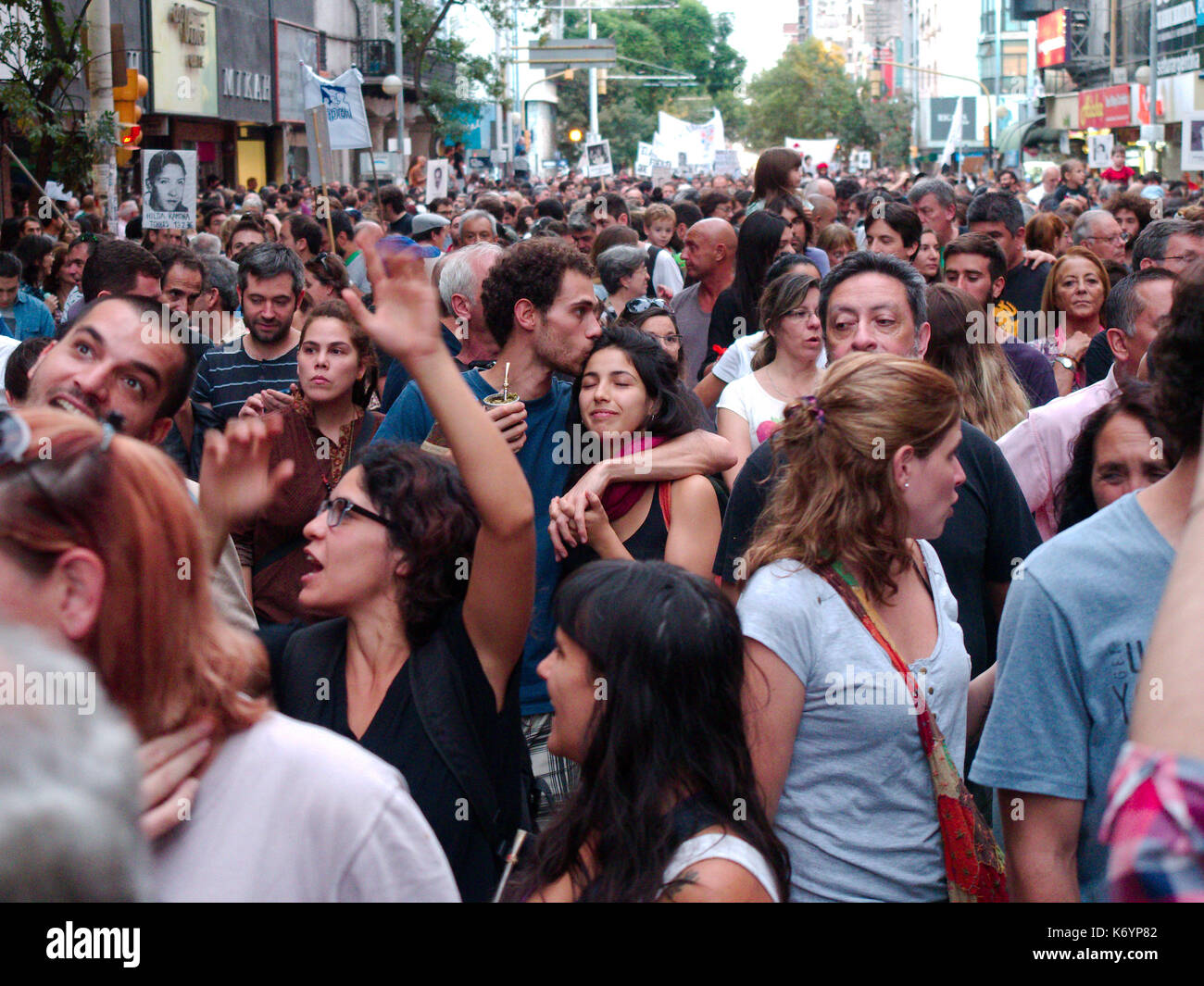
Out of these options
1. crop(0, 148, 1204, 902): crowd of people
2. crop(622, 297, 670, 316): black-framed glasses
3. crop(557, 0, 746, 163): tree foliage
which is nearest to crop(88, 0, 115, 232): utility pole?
crop(622, 297, 670, 316): black-framed glasses

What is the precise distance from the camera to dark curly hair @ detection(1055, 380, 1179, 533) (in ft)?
12.0

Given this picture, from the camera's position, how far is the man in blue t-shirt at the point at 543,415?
155 inches

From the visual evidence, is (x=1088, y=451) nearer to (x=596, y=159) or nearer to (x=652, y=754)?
(x=652, y=754)

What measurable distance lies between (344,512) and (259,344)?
3.76m

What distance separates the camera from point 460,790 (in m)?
2.70

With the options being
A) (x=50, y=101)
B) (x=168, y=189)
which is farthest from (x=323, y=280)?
(x=50, y=101)

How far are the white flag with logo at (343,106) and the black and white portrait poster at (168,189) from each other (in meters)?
2.20

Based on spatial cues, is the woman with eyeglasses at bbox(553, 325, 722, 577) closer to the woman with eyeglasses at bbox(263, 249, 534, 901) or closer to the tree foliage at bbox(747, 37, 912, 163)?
the woman with eyeglasses at bbox(263, 249, 534, 901)

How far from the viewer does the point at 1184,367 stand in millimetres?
2152

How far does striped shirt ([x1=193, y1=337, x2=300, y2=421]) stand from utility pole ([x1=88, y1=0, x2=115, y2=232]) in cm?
691

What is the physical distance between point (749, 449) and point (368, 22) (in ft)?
155

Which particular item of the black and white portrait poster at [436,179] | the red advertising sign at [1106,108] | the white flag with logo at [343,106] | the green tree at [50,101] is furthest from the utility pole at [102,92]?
the red advertising sign at [1106,108]

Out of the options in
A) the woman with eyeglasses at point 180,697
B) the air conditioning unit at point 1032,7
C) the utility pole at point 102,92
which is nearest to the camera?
the woman with eyeglasses at point 180,697

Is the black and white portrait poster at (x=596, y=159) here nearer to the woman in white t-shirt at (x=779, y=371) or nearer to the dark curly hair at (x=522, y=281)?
the woman in white t-shirt at (x=779, y=371)
